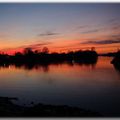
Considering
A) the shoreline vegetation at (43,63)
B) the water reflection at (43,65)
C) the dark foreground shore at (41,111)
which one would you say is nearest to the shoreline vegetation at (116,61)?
the shoreline vegetation at (43,63)

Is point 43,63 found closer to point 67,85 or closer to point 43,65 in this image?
point 43,65

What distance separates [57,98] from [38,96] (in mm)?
170

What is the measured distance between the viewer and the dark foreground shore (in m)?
3.04

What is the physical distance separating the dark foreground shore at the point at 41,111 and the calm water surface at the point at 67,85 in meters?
0.04

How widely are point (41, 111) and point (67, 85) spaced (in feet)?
1.08

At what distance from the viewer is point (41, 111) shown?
10.0 ft

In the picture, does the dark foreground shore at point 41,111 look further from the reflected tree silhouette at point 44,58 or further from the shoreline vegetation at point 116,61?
the shoreline vegetation at point 116,61

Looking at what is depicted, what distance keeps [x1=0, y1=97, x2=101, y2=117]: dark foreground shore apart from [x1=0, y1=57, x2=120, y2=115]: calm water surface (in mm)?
41

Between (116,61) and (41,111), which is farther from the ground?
(116,61)

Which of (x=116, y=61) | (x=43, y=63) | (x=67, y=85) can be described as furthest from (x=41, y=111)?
(x=116, y=61)

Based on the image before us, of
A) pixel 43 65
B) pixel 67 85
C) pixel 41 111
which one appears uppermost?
pixel 43 65

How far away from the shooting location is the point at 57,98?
310 centimetres

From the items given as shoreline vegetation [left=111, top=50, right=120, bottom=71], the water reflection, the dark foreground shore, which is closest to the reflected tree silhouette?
the water reflection

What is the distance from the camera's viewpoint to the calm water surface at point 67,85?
3.09 metres
